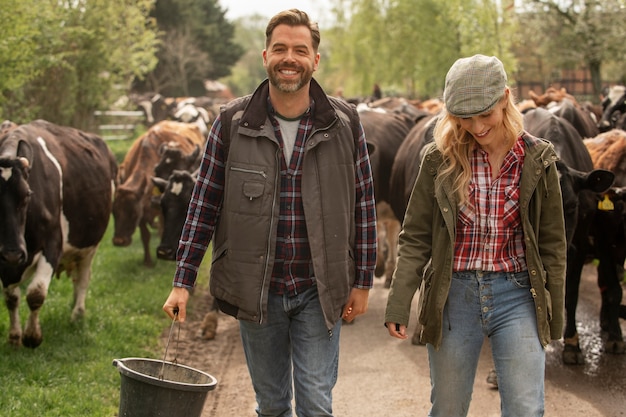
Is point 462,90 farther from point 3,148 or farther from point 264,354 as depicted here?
point 3,148

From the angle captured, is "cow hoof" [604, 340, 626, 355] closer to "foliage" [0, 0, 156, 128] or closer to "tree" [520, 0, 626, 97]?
"foliage" [0, 0, 156, 128]

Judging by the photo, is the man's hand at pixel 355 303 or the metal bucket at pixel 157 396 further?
the man's hand at pixel 355 303

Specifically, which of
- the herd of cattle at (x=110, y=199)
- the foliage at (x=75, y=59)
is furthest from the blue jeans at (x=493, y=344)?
the foliage at (x=75, y=59)

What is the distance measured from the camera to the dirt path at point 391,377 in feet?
21.3

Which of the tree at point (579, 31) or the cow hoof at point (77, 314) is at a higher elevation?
the tree at point (579, 31)

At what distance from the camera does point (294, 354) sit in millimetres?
4230

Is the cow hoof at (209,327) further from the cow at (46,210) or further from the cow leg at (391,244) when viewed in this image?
the cow leg at (391,244)

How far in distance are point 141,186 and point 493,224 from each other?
8.88 meters

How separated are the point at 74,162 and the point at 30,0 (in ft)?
13.1

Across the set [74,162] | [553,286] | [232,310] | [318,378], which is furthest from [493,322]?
[74,162]

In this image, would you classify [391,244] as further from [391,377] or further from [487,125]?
[487,125]

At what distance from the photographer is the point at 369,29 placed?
40.2 metres

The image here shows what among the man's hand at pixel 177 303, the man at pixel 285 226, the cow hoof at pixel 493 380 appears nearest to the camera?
the man at pixel 285 226

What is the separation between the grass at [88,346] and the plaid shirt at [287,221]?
228 cm
